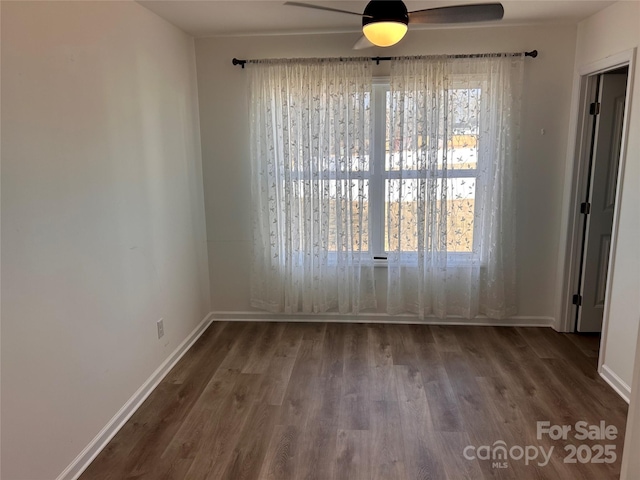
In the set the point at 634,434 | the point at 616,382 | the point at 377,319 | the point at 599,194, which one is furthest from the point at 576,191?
the point at 634,434

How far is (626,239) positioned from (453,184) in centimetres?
129

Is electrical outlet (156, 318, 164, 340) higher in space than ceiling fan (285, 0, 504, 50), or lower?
lower

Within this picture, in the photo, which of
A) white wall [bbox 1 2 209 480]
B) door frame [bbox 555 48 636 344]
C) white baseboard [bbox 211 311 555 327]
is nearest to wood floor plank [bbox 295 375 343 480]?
white baseboard [bbox 211 311 555 327]

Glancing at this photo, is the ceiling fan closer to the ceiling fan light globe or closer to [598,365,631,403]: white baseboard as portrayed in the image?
the ceiling fan light globe

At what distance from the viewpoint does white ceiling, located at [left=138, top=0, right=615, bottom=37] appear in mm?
2736

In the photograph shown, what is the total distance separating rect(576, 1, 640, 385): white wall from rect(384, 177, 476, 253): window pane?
3.58 feet

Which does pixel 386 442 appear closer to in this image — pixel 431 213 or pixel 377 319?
pixel 377 319

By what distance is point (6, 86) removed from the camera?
164 cm

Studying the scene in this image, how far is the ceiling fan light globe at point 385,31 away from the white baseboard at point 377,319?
250 cm

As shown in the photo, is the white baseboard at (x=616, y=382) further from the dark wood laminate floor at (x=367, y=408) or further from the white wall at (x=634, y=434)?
the white wall at (x=634, y=434)

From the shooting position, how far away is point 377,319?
391 centimetres

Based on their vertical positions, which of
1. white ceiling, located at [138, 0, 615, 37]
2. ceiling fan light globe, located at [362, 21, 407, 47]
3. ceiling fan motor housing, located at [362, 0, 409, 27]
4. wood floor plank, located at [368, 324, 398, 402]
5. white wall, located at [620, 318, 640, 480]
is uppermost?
white ceiling, located at [138, 0, 615, 37]

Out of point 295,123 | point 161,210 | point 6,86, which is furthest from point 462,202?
point 6,86

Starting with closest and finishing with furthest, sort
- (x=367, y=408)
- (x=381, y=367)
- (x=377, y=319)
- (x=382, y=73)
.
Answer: (x=367, y=408)
(x=381, y=367)
(x=382, y=73)
(x=377, y=319)
